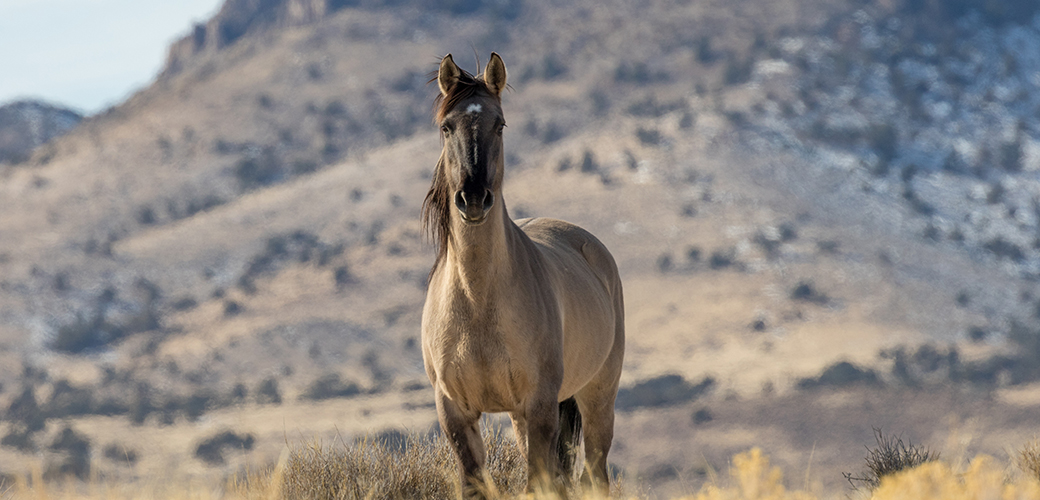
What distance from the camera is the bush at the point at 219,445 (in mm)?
35759

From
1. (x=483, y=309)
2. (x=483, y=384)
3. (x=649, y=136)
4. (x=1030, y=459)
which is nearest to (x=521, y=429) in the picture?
(x=483, y=384)

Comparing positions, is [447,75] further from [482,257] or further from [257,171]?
[257,171]

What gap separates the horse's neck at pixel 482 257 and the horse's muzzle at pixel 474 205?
446 millimetres

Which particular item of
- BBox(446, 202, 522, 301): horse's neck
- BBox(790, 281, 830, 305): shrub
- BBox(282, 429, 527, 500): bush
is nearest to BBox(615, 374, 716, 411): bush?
BBox(790, 281, 830, 305): shrub

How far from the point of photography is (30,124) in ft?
318

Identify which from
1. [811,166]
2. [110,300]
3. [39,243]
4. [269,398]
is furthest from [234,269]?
[811,166]

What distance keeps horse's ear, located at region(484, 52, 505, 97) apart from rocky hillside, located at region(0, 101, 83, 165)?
94.3 m

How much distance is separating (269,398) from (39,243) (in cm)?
2346

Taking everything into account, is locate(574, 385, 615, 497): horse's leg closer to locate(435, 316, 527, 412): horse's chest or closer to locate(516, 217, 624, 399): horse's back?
locate(516, 217, 624, 399): horse's back

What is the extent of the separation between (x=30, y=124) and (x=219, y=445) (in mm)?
69926

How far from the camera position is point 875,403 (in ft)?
124

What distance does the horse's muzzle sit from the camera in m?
5.61

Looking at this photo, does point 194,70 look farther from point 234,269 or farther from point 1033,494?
point 1033,494

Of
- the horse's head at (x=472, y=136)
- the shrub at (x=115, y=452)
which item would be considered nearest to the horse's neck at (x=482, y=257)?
the horse's head at (x=472, y=136)
